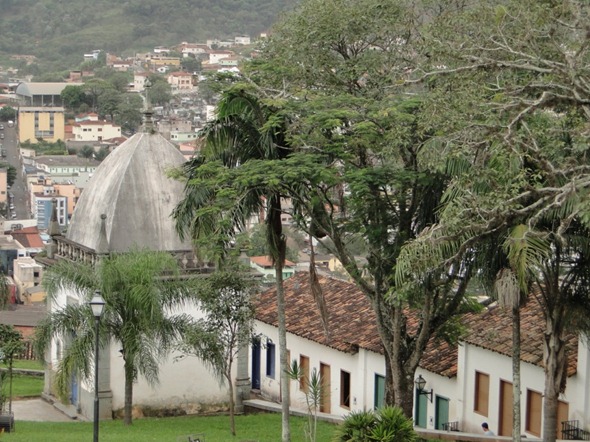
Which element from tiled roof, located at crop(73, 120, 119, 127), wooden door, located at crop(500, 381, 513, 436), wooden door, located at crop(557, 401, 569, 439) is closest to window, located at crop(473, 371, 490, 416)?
wooden door, located at crop(500, 381, 513, 436)

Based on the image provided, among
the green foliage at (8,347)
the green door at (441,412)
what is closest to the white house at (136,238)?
the green foliage at (8,347)

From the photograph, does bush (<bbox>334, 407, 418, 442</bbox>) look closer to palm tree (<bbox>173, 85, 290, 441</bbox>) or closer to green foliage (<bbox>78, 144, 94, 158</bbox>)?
palm tree (<bbox>173, 85, 290, 441</bbox>)

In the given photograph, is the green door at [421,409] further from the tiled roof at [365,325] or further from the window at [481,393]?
the window at [481,393]

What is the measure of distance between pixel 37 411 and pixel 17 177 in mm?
123142

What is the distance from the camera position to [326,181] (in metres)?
18.0

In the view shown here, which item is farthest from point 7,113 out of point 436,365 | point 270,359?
point 436,365

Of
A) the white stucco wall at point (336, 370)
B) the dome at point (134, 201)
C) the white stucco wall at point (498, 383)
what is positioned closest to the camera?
the white stucco wall at point (498, 383)

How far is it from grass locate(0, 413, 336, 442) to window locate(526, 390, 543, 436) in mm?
3130

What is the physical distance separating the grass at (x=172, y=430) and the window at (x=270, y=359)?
2.42 meters

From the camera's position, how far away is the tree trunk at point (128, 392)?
2286cm

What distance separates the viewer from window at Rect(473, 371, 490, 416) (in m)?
21.8

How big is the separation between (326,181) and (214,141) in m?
2.21

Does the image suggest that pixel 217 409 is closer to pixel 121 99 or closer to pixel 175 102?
pixel 121 99

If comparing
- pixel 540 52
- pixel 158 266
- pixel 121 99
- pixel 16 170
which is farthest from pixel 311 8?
pixel 121 99
